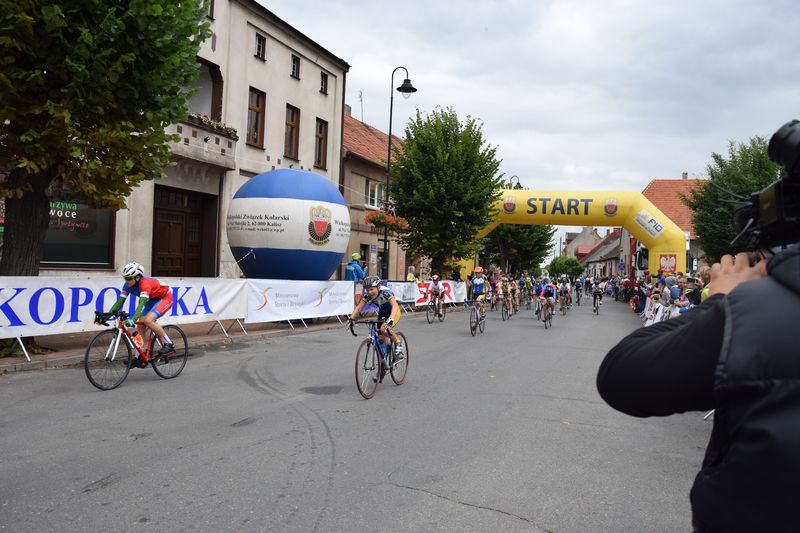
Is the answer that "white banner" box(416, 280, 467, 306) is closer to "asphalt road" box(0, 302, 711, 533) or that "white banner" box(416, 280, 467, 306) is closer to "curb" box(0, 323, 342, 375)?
"curb" box(0, 323, 342, 375)

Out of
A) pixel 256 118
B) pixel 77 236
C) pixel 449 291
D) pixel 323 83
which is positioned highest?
pixel 323 83

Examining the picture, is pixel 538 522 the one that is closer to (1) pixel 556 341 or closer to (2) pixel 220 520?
(2) pixel 220 520

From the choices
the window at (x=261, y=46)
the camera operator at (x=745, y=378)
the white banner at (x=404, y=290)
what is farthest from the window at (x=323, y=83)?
the camera operator at (x=745, y=378)

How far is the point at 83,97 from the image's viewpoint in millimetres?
8805

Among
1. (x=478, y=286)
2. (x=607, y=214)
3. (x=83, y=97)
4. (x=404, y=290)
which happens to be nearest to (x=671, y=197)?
(x=607, y=214)

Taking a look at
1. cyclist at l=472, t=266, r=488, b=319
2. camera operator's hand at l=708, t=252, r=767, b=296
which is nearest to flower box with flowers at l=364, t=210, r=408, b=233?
cyclist at l=472, t=266, r=488, b=319

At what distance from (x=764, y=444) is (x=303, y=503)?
3.36 metres

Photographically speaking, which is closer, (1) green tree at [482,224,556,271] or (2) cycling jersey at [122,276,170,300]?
(2) cycling jersey at [122,276,170,300]

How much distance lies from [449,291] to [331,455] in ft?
69.8

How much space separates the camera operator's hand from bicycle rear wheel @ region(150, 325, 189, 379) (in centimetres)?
805

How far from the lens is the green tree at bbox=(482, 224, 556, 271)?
46.8 metres

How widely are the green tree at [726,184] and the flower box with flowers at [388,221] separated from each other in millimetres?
13411

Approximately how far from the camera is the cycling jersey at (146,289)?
813 centimetres

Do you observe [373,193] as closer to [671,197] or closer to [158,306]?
[158,306]
